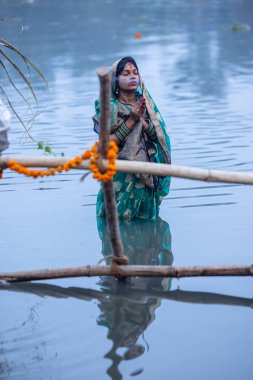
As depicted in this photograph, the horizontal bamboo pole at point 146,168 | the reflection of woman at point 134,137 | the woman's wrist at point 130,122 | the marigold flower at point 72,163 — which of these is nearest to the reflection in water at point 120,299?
the horizontal bamboo pole at point 146,168

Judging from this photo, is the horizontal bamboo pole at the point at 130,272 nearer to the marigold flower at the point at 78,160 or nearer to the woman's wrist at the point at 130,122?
the marigold flower at the point at 78,160

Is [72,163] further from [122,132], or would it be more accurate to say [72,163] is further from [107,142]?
[122,132]

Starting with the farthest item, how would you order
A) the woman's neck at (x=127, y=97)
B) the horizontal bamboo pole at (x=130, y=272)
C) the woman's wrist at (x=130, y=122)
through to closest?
the woman's neck at (x=127, y=97), the woman's wrist at (x=130, y=122), the horizontal bamboo pole at (x=130, y=272)

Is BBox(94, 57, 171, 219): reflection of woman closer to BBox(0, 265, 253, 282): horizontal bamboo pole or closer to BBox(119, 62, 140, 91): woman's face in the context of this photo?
BBox(119, 62, 140, 91): woman's face

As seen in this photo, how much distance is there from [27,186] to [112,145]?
10.6 ft

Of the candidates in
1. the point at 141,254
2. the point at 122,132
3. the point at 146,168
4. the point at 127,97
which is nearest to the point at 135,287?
the point at 141,254

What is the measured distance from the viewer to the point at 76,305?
4.83m

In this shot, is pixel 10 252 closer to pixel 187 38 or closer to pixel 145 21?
pixel 187 38

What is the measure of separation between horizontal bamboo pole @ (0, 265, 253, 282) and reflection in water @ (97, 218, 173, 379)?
0.15m

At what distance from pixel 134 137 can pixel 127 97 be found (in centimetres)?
31

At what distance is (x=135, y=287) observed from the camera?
5051 mm

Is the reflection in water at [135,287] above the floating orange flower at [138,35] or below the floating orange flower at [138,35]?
below

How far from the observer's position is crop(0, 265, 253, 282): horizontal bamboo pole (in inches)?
187

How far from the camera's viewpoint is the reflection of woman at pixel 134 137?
612 cm
